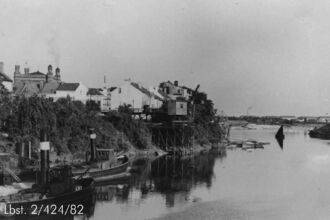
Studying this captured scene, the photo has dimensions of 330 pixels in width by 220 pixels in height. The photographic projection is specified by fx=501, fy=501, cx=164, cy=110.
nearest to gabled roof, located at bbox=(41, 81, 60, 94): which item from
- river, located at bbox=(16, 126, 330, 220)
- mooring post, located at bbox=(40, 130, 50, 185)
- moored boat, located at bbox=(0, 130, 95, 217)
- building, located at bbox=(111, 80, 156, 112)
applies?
building, located at bbox=(111, 80, 156, 112)

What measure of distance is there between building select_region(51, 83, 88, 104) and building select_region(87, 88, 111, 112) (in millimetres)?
3694

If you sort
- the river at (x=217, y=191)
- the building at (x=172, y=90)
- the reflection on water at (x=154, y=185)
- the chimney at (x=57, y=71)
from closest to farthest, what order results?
1. the river at (x=217, y=191)
2. the reflection on water at (x=154, y=185)
3. the chimney at (x=57, y=71)
4. the building at (x=172, y=90)

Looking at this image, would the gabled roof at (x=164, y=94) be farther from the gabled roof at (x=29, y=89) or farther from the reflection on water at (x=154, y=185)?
the reflection on water at (x=154, y=185)

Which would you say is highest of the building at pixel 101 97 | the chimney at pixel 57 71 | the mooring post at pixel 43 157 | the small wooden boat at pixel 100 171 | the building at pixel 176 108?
the chimney at pixel 57 71

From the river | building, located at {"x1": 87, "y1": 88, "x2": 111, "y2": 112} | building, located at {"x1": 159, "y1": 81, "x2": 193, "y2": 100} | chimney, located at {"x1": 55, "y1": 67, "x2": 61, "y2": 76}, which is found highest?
chimney, located at {"x1": 55, "y1": 67, "x2": 61, "y2": 76}

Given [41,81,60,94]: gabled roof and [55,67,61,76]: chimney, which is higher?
[55,67,61,76]: chimney

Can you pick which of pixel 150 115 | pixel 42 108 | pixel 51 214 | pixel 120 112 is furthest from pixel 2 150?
pixel 150 115

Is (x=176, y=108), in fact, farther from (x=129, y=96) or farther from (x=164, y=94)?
(x=164, y=94)

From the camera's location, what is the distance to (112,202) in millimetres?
38875

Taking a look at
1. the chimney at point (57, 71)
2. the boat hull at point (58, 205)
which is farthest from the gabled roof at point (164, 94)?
the boat hull at point (58, 205)

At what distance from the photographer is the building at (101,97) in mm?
93500

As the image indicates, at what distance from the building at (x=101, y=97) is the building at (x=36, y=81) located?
6.34 m

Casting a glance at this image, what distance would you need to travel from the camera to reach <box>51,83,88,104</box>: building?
85.2 meters

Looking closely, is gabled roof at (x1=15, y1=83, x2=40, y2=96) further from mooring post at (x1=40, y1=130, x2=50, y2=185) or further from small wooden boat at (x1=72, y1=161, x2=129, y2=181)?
mooring post at (x1=40, y1=130, x2=50, y2=185)
